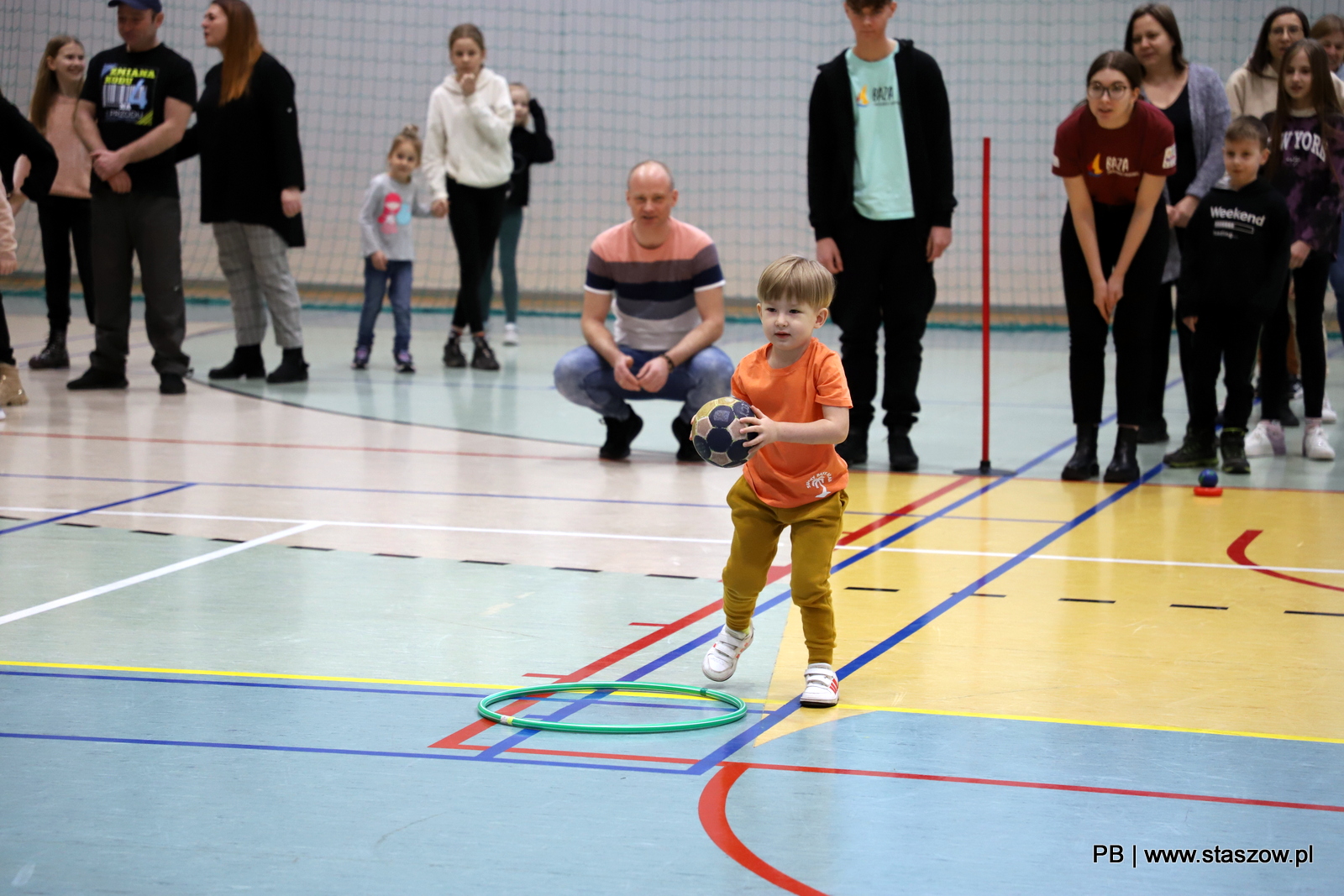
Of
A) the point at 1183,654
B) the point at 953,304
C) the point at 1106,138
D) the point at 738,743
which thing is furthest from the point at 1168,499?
the point at 953,304

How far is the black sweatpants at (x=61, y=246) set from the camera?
869 cm

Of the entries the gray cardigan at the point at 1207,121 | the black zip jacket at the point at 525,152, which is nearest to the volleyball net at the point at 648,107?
the black zip jacket at the point at 525,152

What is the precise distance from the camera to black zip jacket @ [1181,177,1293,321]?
18.9 ft

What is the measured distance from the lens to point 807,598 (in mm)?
3129

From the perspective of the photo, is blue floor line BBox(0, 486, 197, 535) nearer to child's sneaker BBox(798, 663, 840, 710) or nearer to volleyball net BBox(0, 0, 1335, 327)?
child's sneaker BBox(798, 663, 840, 710)

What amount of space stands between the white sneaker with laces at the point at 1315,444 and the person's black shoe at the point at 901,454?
1713 millimetres

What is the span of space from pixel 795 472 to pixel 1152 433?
4.19 meters

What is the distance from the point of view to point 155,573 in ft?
13.7

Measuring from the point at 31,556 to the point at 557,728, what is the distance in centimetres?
223

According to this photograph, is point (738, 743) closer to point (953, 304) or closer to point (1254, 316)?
point (1254, 316)

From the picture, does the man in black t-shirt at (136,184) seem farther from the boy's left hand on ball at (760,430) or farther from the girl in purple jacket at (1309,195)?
the boy's left hand on ball at (760,430)

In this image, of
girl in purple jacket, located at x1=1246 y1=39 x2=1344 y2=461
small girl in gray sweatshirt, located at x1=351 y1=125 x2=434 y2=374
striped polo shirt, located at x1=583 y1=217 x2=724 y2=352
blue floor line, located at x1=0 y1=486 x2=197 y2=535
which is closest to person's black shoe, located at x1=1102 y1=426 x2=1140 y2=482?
girl in purple jacket, located at x1=1246 y1=39 x2=1344 y2=461

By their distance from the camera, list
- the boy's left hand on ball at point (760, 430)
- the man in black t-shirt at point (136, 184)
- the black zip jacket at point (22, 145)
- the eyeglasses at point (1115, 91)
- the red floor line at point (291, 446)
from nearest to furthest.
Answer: the boy's left hand on ball at point (760, 430), the eyeglasses at point (1115, 91), the red floor line at point (291, 446), the black zip jacket at point (22, 145), the man in black t-shirt at point (136, 184)

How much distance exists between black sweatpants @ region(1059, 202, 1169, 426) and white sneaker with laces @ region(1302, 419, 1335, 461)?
0.94 meters
